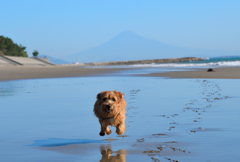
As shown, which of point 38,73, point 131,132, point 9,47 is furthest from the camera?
point 9,47

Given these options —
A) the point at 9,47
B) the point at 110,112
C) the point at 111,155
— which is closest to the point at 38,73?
the point at 110,112

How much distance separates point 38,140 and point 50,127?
1.36 meters

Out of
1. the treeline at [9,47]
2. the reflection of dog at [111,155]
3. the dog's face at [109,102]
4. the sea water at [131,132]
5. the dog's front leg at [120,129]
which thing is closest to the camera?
the reflection of dog at [111,155]

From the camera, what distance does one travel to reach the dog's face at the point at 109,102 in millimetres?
6602

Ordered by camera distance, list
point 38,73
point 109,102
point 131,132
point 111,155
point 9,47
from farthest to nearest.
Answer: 1. point 9,47
2. point 38,73
3. point 131,132
4. point 109,102
5. point 111,155

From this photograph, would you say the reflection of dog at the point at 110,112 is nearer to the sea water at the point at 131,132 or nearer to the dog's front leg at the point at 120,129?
the dog's front leg at the point at 120,129

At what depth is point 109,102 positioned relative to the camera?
6625mm

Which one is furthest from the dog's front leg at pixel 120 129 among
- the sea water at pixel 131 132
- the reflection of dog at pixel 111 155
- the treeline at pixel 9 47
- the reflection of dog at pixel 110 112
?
the treeline at pixel 9 47

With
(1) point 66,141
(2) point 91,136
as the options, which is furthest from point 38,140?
(2) point 91,136

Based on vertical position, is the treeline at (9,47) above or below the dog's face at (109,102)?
above

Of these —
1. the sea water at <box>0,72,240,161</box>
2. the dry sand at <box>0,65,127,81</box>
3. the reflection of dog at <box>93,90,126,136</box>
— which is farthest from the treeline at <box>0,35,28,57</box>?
the reflection of dog at <box>93,90,126,136</box>

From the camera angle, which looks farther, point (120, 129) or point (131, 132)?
point (131, 132)

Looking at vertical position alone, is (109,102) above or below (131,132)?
above

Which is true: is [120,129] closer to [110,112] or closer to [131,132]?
[110,112]
